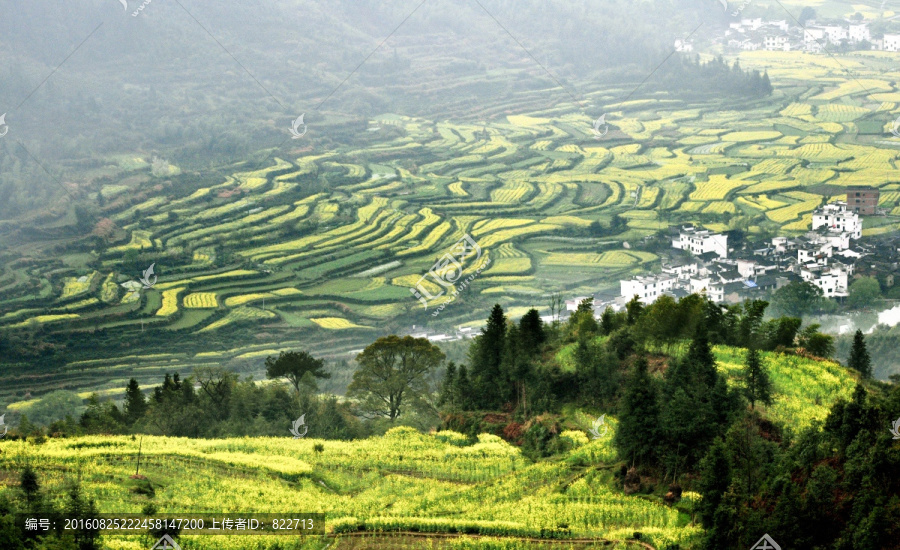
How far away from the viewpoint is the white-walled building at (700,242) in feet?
88.6

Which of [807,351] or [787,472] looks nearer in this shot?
[787,472]

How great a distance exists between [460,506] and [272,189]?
23.8 meters

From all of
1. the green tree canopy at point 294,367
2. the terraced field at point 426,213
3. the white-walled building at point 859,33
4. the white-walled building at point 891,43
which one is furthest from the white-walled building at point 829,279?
the white-walled building at point 859,33

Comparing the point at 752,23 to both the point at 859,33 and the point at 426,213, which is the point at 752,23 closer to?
the point at 859,33

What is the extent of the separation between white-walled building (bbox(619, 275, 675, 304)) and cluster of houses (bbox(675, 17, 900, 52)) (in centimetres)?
2719

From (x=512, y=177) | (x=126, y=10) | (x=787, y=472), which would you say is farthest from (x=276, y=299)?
(x=126, y=10)

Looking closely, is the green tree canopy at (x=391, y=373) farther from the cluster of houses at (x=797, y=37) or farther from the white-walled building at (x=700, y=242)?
the cluster of houses at (x=797, y=37)

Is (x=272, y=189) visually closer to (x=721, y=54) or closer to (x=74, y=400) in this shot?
(x=74, y=400)

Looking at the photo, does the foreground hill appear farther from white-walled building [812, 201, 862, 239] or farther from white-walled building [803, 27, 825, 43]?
white-walled building [803, 27, 825, 43]

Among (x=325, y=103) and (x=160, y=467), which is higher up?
(x=325, y=103)

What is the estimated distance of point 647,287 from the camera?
77.3ft

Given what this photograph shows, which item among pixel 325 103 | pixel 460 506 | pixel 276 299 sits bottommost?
pixel 460 506

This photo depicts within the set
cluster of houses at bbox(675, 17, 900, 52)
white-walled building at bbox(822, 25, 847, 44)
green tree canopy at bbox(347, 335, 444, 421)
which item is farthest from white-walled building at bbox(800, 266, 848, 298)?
white-walled building at bbox(822, 25, 847, 44)

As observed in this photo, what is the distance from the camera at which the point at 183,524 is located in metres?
8.84
